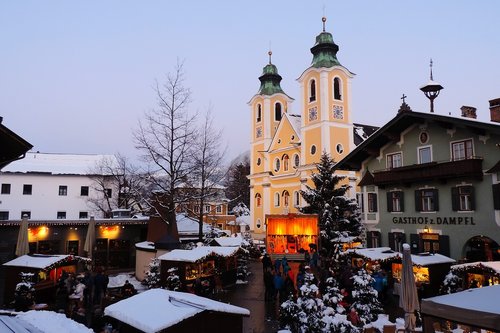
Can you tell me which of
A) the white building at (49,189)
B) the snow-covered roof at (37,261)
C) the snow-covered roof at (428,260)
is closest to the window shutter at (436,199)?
the snow-covered roof at (428,260)

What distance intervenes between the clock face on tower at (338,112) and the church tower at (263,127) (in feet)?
35.6

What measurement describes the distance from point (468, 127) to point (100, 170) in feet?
128

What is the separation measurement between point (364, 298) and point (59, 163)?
43.5m

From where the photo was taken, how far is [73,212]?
1832 inches

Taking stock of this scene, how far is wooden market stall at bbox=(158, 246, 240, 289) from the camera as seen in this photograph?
19469 mm

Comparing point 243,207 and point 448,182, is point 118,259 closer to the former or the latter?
point 448,182

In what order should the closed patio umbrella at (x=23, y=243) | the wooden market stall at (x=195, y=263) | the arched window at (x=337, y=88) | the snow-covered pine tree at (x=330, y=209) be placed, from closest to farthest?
the wooden market stall at (x=195, y=263) < the closed patio umbrella at (x=23, y=243) < the snow-covered pine tree at (x=330, y=209) < the arched window at (x=337, y=88)

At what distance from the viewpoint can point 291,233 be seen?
32.4m

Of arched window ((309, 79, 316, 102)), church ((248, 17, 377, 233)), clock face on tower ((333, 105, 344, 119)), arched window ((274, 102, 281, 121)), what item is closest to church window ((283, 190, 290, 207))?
church ((248, 17, 377, 233))

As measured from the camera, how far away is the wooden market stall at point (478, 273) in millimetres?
15852

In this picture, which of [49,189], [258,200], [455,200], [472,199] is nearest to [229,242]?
[455,200]

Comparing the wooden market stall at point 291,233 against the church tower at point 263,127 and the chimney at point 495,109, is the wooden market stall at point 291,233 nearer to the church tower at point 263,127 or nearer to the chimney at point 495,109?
the chimney at point 495,109

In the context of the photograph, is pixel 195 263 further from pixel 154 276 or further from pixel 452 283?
pixel 452 283

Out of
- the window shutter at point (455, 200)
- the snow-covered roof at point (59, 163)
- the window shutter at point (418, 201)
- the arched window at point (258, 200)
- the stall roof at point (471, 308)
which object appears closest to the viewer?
the stall roof at point (471, 308)
